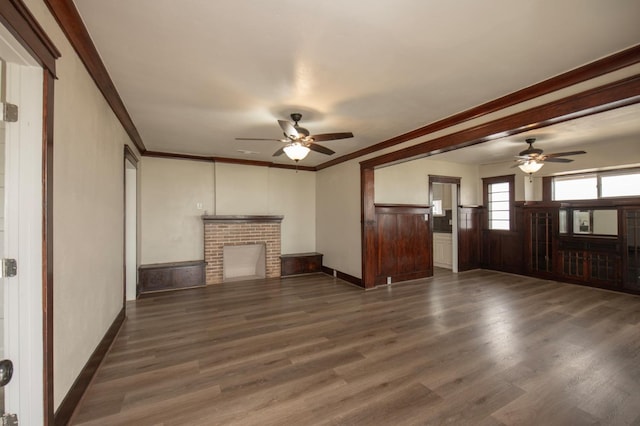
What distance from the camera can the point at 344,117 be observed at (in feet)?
11.6

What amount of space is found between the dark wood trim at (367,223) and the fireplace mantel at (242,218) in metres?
1.99

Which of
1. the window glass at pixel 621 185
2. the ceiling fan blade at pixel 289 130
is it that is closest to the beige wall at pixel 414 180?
the window glass at pixel 621 185

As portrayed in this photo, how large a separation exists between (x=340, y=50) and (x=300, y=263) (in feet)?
16.3

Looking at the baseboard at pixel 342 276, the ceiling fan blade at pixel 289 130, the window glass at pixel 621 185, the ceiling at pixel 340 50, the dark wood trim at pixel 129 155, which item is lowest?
the baseboard at pixel 342 276

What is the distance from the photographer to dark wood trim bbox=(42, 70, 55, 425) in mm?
1488

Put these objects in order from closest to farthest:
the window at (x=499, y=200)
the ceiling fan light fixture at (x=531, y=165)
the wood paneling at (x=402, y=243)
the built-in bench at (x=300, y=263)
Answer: the ceiling fan light fixture at (x=531, y=165) → the wood paneling at (x=402, y=243) → the built-in bench at (x=300, y=263) → the window at (x=499, y=200)

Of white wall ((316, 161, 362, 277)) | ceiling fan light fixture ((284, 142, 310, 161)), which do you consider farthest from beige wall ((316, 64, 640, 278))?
ceiling fan light fixture ((284, 142, 310, 161))

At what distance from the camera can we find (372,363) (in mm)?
2557

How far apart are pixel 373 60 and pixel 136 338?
378 cm

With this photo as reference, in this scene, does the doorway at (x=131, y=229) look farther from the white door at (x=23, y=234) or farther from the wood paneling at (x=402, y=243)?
the wood paneling at (x=402, y=243)

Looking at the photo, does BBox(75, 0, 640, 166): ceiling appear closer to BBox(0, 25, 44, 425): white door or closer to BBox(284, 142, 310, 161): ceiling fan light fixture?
BBox(284, 142, 310, 161): ceiling fan light fixture

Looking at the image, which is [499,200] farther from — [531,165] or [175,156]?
[175,156]

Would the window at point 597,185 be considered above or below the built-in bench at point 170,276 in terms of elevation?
above

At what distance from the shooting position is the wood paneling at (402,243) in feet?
17.9
